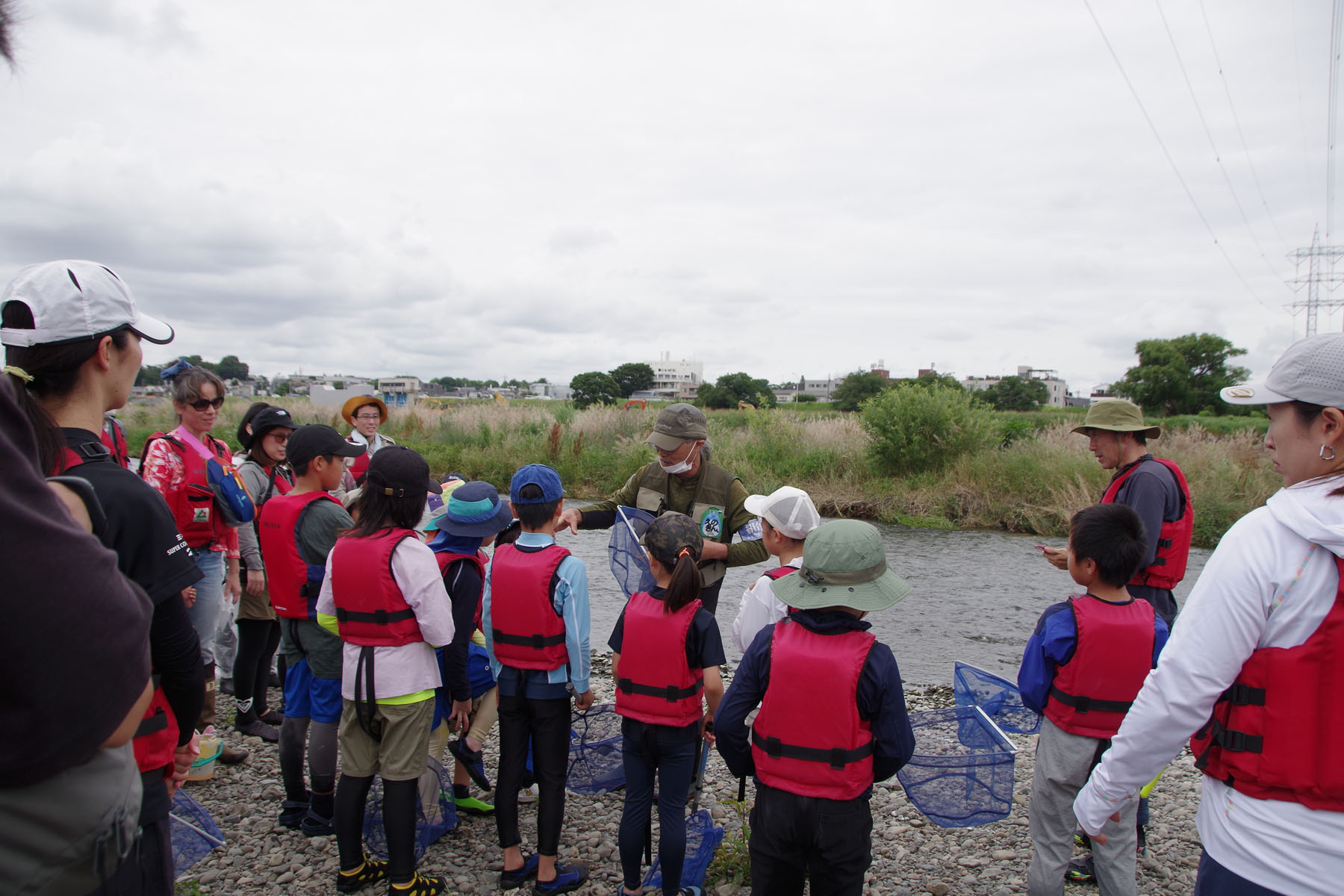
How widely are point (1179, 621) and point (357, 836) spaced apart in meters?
3.16

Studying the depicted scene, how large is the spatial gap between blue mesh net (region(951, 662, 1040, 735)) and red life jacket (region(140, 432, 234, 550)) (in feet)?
14.1

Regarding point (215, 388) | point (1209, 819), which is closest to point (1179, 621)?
point (1209, 819)

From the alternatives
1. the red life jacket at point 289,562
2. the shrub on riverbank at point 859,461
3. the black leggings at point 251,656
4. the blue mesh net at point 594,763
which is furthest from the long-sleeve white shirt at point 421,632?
the shrub on riverbank at point 859,461

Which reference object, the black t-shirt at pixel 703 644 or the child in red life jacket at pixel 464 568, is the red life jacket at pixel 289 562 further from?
the black t-shirt at pixel 703 644

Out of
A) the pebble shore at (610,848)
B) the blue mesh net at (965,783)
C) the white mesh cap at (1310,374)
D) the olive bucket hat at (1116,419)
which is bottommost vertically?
the pebble shore at (610,848)

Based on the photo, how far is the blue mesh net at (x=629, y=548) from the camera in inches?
148

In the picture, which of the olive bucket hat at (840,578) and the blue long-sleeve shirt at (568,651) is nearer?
the olive bucket hat at (840,578)

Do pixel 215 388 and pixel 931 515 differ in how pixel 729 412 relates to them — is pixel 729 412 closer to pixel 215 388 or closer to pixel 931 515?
pixel 931 515

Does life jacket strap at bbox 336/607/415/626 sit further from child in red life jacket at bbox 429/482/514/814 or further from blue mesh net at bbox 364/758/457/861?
blue mesh net at bbox 364/758/457/861

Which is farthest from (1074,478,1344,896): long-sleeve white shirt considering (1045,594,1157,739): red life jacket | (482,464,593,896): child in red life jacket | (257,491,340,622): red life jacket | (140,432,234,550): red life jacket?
(140,432,234,550): red life jacket

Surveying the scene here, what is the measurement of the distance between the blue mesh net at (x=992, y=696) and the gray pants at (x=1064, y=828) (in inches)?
32.7

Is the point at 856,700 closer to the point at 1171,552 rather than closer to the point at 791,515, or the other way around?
the point at 791,515

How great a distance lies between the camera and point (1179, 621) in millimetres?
1673

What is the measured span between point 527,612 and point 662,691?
69cm
